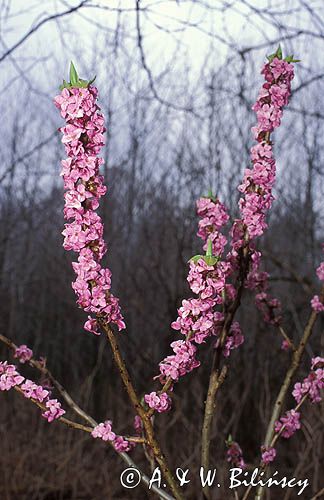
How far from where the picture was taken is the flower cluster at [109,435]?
4.87 feet

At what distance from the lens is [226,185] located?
20.7 ft

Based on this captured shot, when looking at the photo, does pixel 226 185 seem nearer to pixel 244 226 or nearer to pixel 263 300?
Result: pixel 263 300

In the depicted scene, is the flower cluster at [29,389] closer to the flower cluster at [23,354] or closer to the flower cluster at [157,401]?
the flower cluster at [157,401]

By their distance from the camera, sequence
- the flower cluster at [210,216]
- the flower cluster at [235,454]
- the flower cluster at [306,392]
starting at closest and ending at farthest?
the flower cluster at [210,216] < the flower cluster at [306,392] < the flower cluster at [235,454]

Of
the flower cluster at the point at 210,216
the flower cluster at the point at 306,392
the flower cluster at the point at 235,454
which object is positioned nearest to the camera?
the flower cluster at the point at 210,216

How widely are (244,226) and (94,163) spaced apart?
520 millimetres

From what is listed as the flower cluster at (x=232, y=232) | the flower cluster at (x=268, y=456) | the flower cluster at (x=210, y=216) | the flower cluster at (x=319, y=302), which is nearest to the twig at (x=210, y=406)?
the flower cluster at (x=232, y=232)

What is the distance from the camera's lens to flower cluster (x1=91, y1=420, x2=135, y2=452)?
1483 mm

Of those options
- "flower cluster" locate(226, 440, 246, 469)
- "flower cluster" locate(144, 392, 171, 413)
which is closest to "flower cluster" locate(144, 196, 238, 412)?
"flower cluster" locate(144, 392, 171, 413)

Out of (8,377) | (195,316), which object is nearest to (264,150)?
(195,316)

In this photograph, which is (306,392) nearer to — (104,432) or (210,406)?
(210,406)

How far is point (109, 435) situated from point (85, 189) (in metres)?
0.55

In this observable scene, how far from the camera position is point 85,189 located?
1.31 meters

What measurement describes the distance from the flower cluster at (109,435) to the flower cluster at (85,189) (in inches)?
11.5
